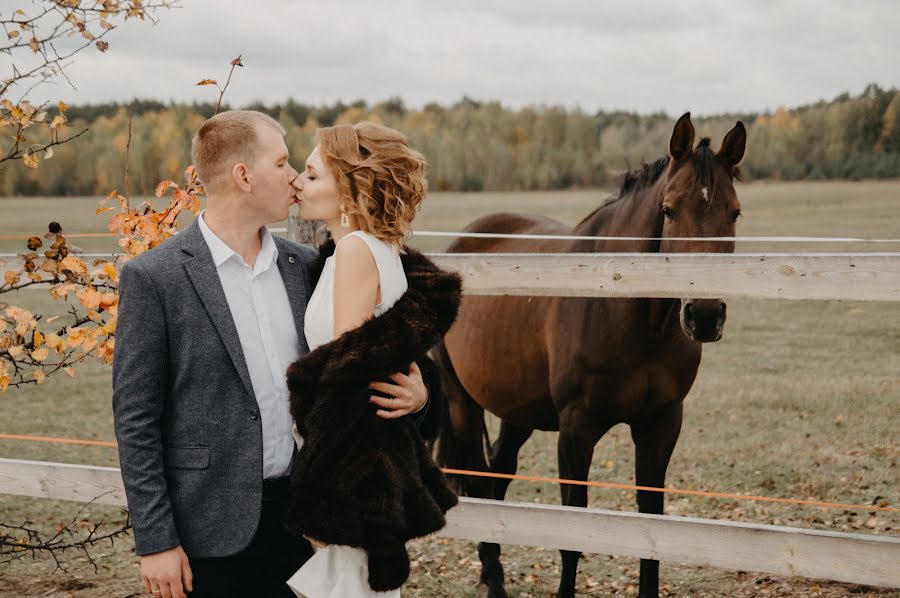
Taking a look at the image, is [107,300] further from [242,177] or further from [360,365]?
[360,365]

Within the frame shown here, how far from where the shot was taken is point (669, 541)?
3.44m

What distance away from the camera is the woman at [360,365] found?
2.11 metres

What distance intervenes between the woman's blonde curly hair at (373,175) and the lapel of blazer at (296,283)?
12.2 inches

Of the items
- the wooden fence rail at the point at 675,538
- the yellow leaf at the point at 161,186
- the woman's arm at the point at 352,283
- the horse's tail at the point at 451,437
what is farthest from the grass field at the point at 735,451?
the woman's arm at the point at 352,283

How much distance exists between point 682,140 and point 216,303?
Result: 110 inches

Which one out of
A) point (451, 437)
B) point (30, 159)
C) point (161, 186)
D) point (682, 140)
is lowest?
point (451, 437)

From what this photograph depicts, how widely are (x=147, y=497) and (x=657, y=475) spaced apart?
303cm

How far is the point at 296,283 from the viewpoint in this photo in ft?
7.86

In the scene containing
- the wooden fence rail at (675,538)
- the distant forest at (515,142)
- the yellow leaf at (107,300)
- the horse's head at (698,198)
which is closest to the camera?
the wooden fence rail at (675,538)

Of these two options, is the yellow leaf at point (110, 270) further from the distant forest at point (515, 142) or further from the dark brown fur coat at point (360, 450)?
the distant forest at point (515, 142)

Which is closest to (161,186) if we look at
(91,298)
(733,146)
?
(91,298)

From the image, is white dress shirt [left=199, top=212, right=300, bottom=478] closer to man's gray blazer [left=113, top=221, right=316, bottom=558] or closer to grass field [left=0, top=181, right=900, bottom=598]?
man's gray blazer [left=113, top=221, right=316, bottom=558]

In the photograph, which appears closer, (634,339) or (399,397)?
(399,397)

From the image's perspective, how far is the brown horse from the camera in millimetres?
4098
